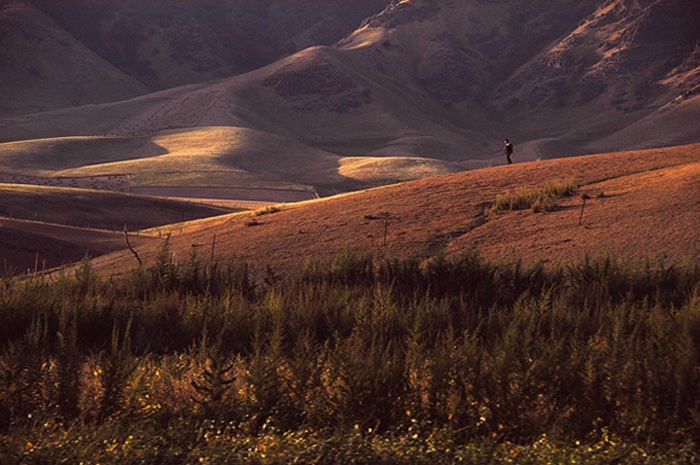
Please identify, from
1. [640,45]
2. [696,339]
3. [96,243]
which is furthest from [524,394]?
[640,45]

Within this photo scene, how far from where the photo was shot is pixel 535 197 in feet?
58.2

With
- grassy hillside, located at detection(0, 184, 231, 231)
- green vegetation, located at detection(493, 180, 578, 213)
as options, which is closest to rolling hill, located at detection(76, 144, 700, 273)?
green vegetation, located at detection(493, 180, 578, 213)

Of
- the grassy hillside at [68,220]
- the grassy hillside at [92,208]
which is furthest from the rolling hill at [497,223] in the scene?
the grassy hillside at [92,208]

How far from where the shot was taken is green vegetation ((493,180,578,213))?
16.8 m

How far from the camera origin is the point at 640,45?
7313 inches

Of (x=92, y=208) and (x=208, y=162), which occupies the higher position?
(x=208, y=162)

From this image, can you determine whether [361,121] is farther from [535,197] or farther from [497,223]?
[497,223]

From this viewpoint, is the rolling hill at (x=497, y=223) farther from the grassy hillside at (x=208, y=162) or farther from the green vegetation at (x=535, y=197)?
the grassy hillside at (x=208, y=162)

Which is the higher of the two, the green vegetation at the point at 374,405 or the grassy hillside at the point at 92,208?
the grassy hillside at the point at 92,208

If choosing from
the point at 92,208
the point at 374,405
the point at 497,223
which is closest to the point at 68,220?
the point at 92,208

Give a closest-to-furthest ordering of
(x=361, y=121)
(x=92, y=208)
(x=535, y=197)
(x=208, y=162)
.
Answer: (x=535, y=197) → (x=92, y=208) → (x=208, y=162) → (x=361, y=121)

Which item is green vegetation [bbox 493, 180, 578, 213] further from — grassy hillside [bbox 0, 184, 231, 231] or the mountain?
the mountain

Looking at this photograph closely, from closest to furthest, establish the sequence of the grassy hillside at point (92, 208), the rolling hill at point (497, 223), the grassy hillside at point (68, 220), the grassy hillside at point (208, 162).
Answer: the rolling hill at point (497, 223), the grassy hillside at point (68, 220), the grassy hillside at point (92, 208), the grassy hillside at point (208, 162)

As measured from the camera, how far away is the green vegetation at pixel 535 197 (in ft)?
55.0
